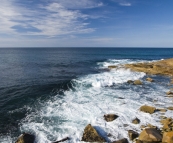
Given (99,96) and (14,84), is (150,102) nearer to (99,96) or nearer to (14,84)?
(99,96)

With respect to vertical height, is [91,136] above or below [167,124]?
below

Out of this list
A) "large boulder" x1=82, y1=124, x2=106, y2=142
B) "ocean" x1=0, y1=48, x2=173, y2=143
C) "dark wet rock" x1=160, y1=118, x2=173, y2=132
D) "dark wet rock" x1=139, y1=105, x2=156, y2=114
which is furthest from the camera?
"dark wet rock" x1=139, y1=105, x2=156, y2=114

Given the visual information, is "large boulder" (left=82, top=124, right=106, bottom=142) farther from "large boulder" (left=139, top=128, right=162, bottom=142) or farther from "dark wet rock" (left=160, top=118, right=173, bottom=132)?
"dark wet rock" (left=160, top=118, right=173, bottom=132)

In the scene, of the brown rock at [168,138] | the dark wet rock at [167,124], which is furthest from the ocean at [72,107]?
the brown rock at [168,138]

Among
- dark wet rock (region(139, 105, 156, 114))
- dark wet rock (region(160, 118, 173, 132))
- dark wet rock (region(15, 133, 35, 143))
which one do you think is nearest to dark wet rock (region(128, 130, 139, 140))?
dark wet rock (region(160, 118, 173, 132))

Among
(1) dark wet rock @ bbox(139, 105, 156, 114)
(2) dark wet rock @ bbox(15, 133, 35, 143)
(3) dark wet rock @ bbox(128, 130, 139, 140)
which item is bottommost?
(2) dark wet rock @ bbox(15, 133, 35, 143)

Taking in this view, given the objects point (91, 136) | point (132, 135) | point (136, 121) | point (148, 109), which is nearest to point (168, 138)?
point (132, 135)

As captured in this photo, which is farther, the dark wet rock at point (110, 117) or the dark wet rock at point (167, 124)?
the dark wet rock at point (110, 117)

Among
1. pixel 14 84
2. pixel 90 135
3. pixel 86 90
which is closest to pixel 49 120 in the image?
pixel 90 135

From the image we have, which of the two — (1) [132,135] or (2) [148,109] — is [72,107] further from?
(2) [148,109]

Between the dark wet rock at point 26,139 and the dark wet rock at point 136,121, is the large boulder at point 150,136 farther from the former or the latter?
the dark wet rock at point 26,139

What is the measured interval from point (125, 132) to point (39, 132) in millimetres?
7065

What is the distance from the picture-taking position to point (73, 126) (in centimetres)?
1356

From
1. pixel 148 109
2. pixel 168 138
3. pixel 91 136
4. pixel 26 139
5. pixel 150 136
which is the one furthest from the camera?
pixel 148 109
